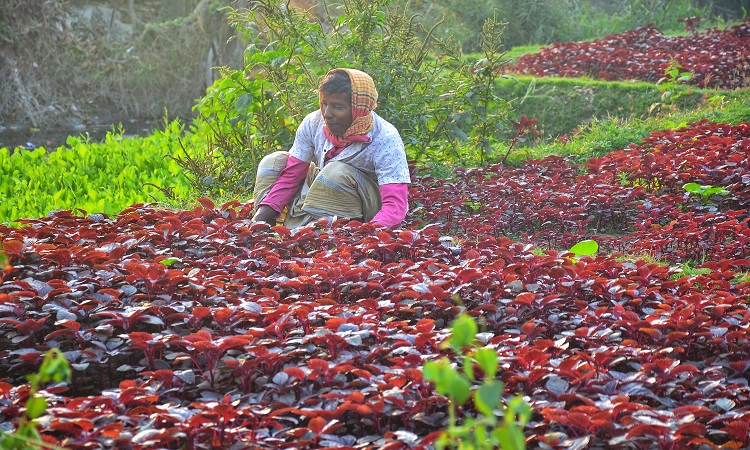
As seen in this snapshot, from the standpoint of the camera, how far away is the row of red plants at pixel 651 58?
10.8 meters

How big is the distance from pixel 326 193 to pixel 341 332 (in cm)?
219

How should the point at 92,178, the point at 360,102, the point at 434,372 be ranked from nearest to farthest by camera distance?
the point at 434,372, the point at 360,102, the point at 92,178

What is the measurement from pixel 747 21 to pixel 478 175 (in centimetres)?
956

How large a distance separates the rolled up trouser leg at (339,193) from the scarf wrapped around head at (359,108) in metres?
0.15

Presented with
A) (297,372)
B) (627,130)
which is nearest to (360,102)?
(297,372)

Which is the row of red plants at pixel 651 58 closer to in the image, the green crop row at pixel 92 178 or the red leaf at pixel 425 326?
the green crop row at pixel 92 178

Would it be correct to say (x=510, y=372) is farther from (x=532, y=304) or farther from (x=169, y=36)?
(x=169, y=36)

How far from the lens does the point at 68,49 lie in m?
15.0

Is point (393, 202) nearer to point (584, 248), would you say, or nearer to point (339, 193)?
point (339, 193)

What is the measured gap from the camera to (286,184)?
16.9ft

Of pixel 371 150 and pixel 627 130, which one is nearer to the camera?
pixel 371 150

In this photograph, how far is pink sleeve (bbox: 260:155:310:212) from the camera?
16.7 ft

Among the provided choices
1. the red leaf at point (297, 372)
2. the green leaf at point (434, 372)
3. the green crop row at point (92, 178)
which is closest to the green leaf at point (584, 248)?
the red leaf at point (297, 372)

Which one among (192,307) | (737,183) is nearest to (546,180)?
(737,183)
